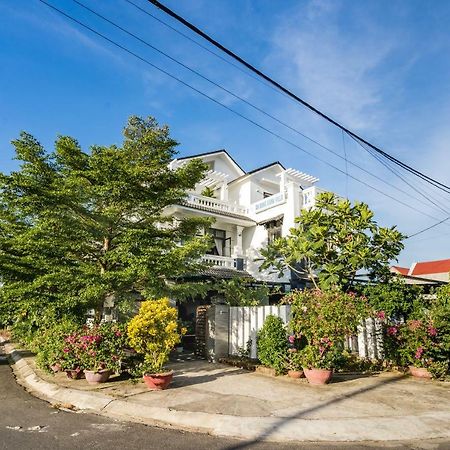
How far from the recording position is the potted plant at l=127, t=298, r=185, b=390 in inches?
314

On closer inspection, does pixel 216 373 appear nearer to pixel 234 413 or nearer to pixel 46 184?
pixel 234 413

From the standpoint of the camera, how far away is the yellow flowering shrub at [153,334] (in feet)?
26.3

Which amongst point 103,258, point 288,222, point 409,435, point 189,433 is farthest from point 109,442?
point 288,222

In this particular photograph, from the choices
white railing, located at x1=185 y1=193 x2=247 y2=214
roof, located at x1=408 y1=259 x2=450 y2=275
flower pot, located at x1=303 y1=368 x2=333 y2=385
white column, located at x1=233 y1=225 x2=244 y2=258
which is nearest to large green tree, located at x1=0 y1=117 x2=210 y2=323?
flower pot, located at x1=303 y1=368 x2=333 y2=385

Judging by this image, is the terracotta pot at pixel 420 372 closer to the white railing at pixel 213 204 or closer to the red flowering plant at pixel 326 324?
the red flowering plant at pixel 326 324

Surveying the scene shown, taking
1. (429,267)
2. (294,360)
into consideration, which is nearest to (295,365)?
(294,360)

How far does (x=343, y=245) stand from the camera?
1250 cm

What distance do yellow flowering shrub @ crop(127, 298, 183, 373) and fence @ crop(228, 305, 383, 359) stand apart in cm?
380

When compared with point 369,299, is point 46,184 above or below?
above

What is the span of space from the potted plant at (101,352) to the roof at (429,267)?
129ft

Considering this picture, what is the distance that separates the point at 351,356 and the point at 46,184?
11.2 meters

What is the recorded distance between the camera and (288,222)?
20594mm

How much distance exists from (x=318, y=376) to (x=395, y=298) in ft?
13.4

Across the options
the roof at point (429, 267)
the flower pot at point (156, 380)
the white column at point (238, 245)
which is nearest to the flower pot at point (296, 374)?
the flower pot at point (156, 380)
